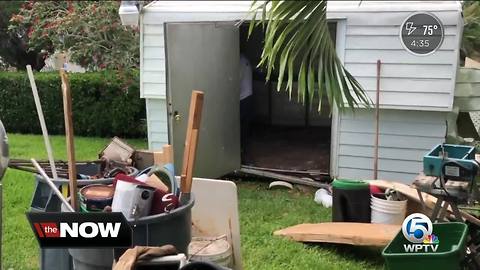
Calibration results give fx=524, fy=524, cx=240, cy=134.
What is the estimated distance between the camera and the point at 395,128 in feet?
18.9

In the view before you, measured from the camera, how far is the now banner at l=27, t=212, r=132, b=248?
204 cm

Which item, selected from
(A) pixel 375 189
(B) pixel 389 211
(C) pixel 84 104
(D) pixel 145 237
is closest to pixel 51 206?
(D) pixel 145 237

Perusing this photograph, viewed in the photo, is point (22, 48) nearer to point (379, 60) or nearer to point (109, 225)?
point (379, 60)

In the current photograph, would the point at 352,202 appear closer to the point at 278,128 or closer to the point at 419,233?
the point at 419,233

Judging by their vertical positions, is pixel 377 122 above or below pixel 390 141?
above

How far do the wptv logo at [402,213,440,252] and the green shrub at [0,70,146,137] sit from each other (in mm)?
6431

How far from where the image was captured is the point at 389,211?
4473mm

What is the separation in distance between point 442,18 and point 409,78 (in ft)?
2.21

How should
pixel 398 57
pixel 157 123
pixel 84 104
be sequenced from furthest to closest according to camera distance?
pixel 84 104 → pixel 157 123 → pixel 398 57

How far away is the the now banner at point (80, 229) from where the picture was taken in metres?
2.04

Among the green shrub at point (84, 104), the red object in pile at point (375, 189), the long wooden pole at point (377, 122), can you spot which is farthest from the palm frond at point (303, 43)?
the green shrub at point (84, 104)

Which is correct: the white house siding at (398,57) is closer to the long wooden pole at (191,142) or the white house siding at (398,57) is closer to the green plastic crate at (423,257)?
the green plastic crate at (423,257)

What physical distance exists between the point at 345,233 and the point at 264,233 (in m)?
0.78
